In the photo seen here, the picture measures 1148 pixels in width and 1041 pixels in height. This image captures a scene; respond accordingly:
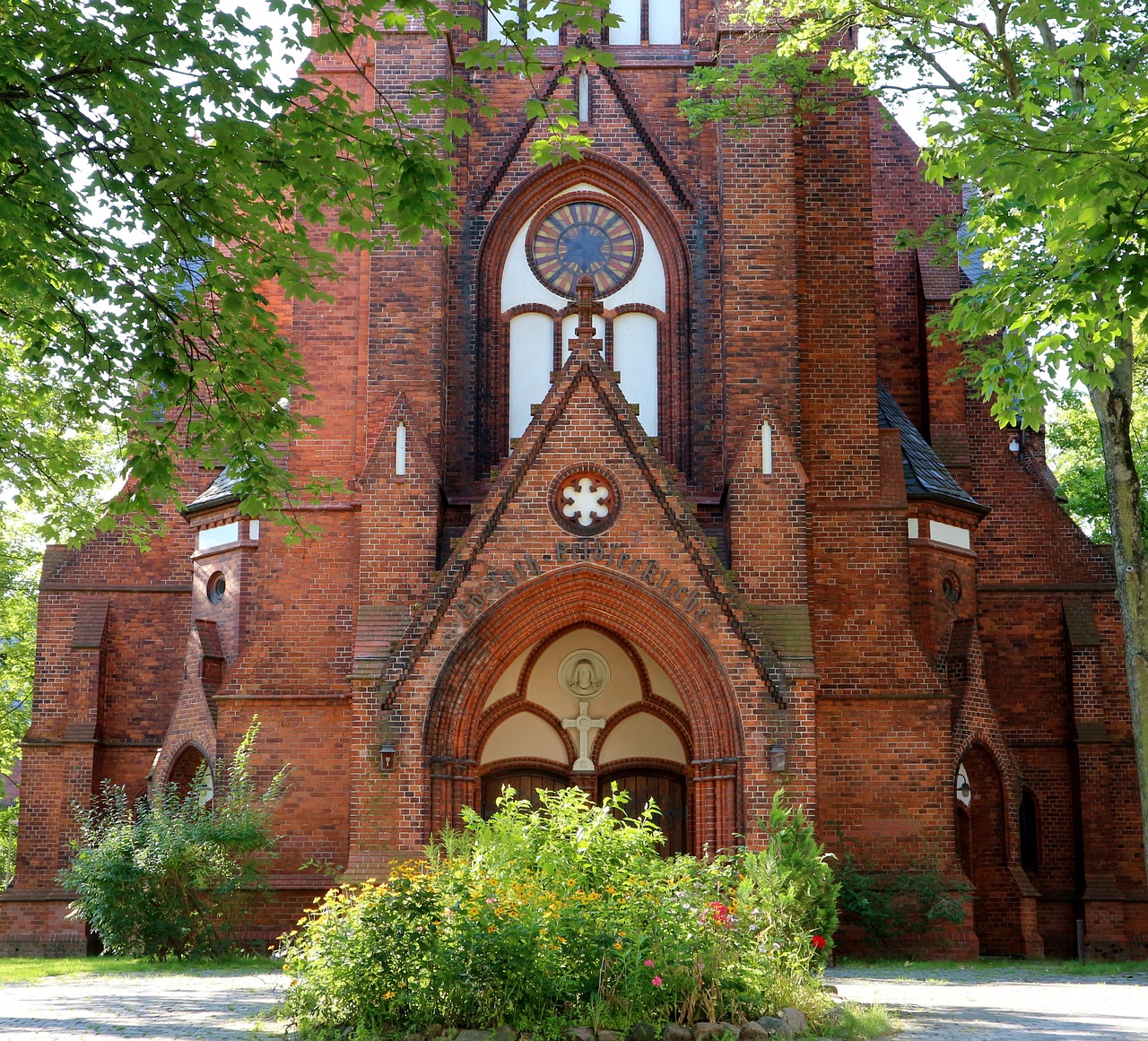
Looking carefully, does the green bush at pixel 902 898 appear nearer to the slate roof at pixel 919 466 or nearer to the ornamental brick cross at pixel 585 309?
the slate roof at pixel 919 466

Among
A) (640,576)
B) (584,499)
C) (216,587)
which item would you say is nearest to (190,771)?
(216,587)

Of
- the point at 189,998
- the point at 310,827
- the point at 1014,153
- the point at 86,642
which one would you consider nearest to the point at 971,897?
the point at 310,827

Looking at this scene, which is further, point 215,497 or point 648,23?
point 648,23

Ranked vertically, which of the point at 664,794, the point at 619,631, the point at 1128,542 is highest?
the point at 1128,542

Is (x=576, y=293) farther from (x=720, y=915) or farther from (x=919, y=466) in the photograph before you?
(x=720, y=915)

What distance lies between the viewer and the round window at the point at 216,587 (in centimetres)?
2144

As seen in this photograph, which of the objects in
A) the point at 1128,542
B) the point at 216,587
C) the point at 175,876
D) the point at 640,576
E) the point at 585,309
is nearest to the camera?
the point at 1128,542

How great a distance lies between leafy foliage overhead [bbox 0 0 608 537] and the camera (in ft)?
31.3

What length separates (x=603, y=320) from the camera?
68.6ft

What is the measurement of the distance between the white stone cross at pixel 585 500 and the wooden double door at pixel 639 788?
150 inches

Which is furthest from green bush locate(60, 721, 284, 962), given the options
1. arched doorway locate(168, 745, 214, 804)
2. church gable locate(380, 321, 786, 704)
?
church gable locate(380, 321, 786, 704)

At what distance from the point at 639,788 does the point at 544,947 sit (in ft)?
31.9

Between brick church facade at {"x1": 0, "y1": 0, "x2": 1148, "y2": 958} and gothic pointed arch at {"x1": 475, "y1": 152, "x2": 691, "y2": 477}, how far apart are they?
0.05 m

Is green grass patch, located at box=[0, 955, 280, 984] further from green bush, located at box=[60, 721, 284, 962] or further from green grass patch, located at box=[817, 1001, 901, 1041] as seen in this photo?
Answer: green grass patch, located at box=[817, 1001, 901, 1041]
